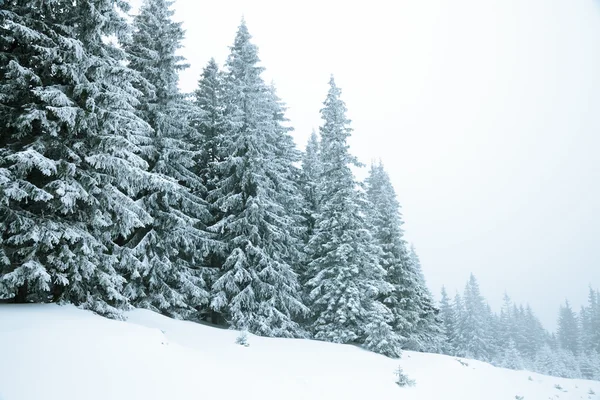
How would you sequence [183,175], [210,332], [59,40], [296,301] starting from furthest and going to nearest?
[296,301], [183,175], [210,332], [59,40]

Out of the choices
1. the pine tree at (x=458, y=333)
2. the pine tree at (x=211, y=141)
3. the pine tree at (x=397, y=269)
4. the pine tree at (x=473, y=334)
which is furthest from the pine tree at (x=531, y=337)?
the pine tree at (x=211, y=141)

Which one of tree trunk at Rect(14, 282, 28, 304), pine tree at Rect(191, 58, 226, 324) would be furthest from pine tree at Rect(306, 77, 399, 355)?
tree trunk at Rect(14, 282, 28, 304)

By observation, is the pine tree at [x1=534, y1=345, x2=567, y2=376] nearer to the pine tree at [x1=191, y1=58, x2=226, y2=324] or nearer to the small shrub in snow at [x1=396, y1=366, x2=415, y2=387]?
the small shrub in snow at [x1=396, y1=366, x2=415, y2=387]

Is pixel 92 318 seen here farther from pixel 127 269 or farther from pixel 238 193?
pixel 238 193

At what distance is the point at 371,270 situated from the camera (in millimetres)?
22016

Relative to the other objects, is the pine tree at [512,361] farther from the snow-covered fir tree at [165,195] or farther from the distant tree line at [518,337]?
the snow-covered fir tree at [165,195]

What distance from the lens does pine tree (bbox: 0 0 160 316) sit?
8750 mm

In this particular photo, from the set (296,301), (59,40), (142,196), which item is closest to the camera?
(59,40)

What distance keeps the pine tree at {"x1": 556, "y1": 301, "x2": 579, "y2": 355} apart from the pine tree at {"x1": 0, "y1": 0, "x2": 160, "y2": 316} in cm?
10404

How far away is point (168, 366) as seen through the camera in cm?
759

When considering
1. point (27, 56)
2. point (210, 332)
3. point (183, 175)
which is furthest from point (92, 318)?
point (183, 175)

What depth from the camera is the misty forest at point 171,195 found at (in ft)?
31.0

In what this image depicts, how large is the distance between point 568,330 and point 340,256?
9395 centimetres

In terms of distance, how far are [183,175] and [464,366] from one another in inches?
777
